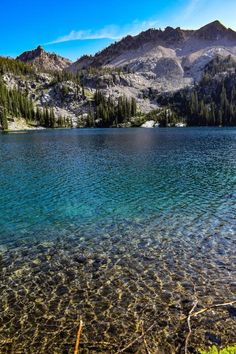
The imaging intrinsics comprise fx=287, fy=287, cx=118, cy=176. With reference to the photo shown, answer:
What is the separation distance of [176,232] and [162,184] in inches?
724

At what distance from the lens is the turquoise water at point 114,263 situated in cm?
1327

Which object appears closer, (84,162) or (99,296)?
(99,296)

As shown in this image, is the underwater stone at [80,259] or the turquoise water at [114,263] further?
the underwater stone at [80,259]

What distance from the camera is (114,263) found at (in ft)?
65.4

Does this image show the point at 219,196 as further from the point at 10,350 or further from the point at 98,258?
the point at 10,350

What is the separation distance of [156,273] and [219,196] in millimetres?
21065

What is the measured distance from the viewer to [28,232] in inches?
1020

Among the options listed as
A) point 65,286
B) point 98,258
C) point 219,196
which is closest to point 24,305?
point 65,286

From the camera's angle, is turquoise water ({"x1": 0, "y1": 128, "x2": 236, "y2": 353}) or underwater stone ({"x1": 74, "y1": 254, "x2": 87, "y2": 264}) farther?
underwater stone ({"x1": 74, "y1": 254, "x2": 87, "y2": 264})

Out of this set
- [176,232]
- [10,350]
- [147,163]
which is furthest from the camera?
[147,163]

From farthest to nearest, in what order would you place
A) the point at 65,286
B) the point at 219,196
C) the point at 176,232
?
the point at 219,196
the point at 176,232
the point at 65,286

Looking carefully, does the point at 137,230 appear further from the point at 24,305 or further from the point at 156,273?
the point at 24,305

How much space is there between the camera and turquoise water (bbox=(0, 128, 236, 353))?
1327cm

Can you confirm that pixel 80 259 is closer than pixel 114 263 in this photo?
No
